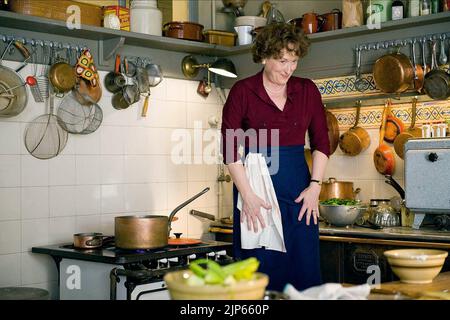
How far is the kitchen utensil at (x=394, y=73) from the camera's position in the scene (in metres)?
4.14

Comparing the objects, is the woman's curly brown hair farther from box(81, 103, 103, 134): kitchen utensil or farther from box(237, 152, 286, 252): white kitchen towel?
box(81, 103, 103, 134): kitchen utensil

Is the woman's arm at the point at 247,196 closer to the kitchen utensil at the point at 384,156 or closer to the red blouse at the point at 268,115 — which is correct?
the red blouse at the point at 268,115

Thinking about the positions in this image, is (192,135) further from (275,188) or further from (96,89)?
(275,188)

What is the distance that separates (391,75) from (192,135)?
1471 millimetres

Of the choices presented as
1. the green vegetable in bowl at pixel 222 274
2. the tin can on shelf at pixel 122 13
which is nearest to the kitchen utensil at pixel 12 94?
the tin can on shelf at pixel 122 13

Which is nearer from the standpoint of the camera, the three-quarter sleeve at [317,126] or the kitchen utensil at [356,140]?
the three-quarter sleeve at [317,126]

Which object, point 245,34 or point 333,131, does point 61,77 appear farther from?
point 333,131

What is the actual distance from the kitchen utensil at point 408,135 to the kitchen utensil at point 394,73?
0.27 meters

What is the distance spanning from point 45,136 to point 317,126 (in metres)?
1.76

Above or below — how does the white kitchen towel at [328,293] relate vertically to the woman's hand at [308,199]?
below

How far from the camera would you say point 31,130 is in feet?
13.3

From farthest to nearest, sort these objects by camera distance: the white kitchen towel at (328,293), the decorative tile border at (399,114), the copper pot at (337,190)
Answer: the copper pot at (337,190)
the decorative tile border at (399,114)
the white kitchen towel at (328,293)

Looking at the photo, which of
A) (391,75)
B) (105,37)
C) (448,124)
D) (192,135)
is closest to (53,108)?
(105,37)

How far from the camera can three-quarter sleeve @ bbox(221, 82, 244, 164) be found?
292 centimetres
